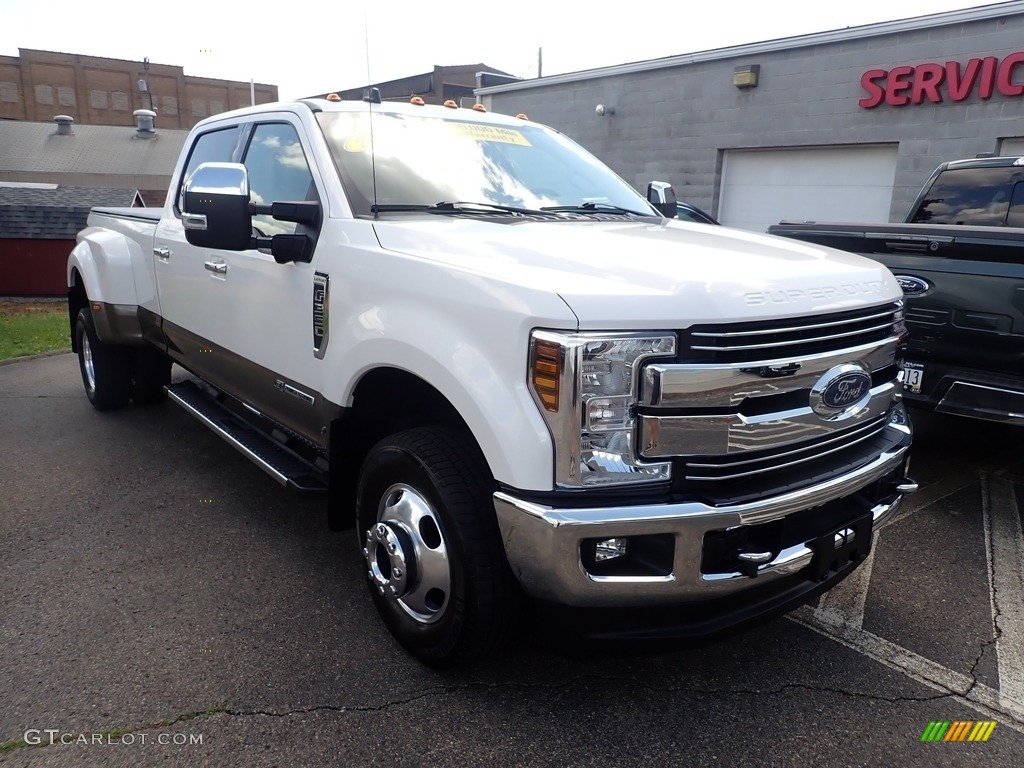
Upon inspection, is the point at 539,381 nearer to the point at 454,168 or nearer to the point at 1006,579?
the point at 454,168

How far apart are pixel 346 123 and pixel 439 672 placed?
2.26 meters

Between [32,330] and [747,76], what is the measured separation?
1184 cm

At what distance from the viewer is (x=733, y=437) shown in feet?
7.33

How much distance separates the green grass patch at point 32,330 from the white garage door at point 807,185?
1069cm

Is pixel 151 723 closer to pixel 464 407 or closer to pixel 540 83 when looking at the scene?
pixel 464 407

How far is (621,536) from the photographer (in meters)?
2.15

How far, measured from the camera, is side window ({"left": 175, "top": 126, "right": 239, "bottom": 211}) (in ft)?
14.0

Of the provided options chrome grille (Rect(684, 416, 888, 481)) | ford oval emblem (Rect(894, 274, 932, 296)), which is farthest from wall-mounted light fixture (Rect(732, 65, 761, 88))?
chrome grille (Rect(684, 416, 888, 481))

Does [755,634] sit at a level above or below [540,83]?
below

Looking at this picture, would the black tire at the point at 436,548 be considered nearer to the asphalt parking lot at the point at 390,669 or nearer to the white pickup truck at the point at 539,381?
the white pickup truck at the point at 539,381

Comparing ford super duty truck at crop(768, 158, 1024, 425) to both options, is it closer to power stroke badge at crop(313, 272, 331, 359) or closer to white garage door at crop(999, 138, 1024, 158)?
power stroke badge at crop(313, 272, 331, 359)

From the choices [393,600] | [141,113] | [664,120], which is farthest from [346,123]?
[141,113]

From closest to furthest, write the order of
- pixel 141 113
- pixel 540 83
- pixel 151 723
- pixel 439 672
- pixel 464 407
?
1. pixel 464 407
2. pixel 151 723
3. pixel 439 672
4. pixel 540 83
5. pixel 141 113

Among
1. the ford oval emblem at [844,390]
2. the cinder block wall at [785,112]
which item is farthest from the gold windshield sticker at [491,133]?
the cinder block wall at [785,112]
